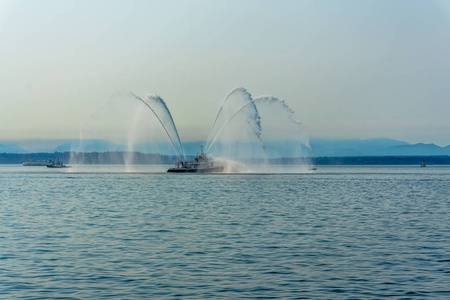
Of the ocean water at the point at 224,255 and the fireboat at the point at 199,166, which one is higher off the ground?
the fireboat at the point at 199,166

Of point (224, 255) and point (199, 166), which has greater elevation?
point (199, 166)

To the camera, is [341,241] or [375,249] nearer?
[375,249]

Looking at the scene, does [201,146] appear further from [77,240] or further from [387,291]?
[387,291]

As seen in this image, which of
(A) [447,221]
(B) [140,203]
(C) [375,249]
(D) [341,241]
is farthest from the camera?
(B) [140,203]

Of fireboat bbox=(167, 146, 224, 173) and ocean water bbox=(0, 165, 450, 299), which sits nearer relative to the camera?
ocean water bbox=(0, 165, 450, 299)

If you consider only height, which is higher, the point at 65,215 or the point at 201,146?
the point at 201,146

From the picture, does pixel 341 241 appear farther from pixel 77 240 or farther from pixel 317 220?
pixel 77 240

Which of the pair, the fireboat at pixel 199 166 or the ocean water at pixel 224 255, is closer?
the ocean water at pixel 224 255

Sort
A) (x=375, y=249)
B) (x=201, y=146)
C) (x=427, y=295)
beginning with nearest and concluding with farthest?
(x=427, y=295)
(x=375, y=249)
(x=201, y=146)

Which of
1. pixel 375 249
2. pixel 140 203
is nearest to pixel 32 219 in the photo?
pixel 140 203

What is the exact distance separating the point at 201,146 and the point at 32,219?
423 ft

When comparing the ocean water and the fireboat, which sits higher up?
the fireboat

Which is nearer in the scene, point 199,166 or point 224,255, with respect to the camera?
point 224,255

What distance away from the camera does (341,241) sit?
32.7m
